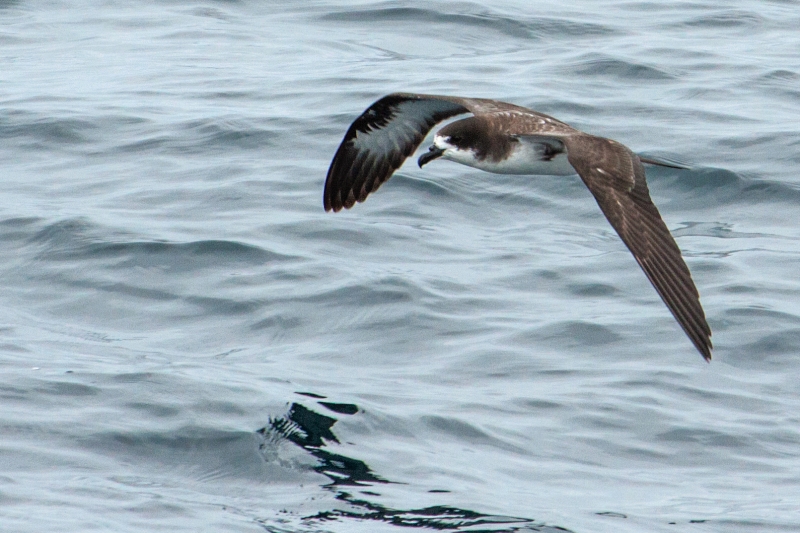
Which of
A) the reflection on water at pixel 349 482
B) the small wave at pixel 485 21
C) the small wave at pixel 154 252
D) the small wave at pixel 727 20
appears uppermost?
the small wave at pixel 727 20

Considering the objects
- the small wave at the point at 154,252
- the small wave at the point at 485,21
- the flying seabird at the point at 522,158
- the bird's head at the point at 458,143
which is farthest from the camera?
the small wave at the point at 485,21

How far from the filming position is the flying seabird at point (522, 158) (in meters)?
7.04

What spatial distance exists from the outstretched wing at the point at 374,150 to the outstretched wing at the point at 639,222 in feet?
5.42

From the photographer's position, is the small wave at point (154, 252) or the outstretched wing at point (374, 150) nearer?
the outstretched wing at point (374, 150)

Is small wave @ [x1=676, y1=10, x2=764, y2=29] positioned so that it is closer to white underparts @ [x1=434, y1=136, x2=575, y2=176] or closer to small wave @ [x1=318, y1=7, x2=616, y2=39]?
small wave @ [x1=318, y1=7, x2=616, y2=39]

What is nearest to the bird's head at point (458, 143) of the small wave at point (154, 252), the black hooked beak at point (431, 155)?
the black hooked beak at point (431, 155)

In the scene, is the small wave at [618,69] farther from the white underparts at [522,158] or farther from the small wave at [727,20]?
the white underparts at [522,158]

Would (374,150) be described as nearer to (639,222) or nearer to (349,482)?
(639,222)

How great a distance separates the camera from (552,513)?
6547 millimetres

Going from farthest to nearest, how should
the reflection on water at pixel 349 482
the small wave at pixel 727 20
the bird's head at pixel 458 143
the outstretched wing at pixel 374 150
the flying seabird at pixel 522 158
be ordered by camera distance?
the small wave at pixel 727 20 < the outstretched wing at pixel 374 150 < the bird's head at pixel 458 143 < the flying seabird at pixel 522 158 < the reflection on water at pixel 349 482

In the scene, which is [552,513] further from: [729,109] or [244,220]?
[729,109]

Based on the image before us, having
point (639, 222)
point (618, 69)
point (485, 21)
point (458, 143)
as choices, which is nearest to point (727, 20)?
point (485, 21)

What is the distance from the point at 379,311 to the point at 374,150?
118 centimetres

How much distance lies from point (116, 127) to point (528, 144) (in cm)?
517
